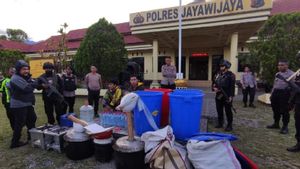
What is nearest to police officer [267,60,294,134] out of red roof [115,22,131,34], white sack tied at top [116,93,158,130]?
white sack tied at top [116,93,158,130]

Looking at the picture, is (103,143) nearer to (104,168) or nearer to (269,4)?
(104,168)

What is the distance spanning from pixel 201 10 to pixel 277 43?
Result: 4.30 m

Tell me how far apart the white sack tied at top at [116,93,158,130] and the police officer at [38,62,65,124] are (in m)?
2.28

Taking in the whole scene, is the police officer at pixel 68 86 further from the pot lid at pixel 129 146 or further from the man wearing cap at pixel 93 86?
the pot lid at pixel 129 146

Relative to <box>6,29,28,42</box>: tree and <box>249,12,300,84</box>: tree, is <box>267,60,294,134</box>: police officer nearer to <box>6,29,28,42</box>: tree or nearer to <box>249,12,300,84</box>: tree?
<box>249,12,300,84</box>: tree

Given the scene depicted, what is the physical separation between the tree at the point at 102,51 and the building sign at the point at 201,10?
5.80 feet

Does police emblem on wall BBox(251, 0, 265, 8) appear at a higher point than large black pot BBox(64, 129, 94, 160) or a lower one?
higher

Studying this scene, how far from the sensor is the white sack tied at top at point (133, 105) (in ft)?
10.5

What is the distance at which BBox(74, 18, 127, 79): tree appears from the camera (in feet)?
38.9

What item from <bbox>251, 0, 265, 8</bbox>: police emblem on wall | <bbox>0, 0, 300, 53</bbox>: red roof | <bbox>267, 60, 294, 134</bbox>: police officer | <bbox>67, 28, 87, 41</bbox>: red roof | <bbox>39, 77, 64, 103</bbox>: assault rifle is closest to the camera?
<bbox>39, 77, 64, 103</bbox>: assault rifle

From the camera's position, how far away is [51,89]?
466 cm

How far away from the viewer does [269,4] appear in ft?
32.0

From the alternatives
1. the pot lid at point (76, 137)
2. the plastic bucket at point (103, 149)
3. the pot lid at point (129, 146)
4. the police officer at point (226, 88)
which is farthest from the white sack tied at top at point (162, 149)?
the police officer at point (226, 88)

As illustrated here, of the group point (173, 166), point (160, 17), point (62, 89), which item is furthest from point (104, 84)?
point (173, 166)
